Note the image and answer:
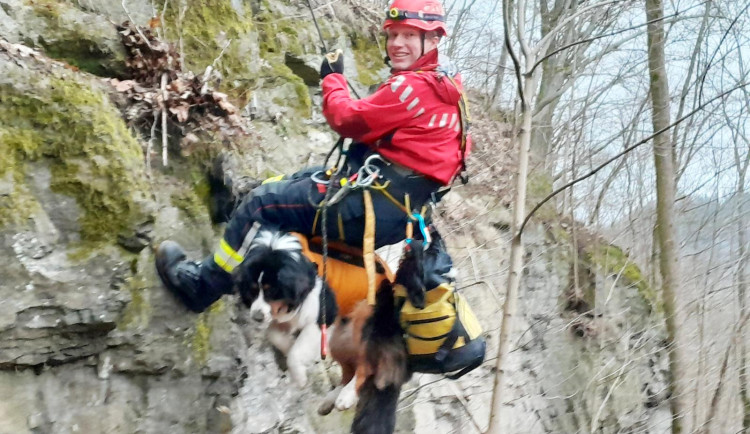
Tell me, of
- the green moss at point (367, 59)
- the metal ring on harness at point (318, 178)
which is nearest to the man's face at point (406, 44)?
the metal ring on harness at point (318, 178)

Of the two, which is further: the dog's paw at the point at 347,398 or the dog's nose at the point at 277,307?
the dog's paw at the point at 347,398

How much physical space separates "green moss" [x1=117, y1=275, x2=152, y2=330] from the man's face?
1.70m

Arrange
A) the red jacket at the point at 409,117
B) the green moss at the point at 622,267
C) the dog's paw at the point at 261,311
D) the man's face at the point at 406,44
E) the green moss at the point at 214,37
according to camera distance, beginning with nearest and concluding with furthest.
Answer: the dog's paw at the point at 261,311, the red jacket at the point at 409,117, the man's face at the point at 406,44, the green moss at the point at 214,37, the green moss at the point at 622,267

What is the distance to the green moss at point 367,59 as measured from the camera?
287 inches

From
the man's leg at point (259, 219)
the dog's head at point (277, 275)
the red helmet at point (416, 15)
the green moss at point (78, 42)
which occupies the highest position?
the green moss at point (78, 42)

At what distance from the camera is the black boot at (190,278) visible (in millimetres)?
3389

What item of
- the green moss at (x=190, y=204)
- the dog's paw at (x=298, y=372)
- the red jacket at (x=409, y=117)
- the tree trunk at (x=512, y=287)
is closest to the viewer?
the dog's paw at (x=298, y=372)

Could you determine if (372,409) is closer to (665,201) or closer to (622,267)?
(665,201)

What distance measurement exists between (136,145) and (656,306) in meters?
7.94

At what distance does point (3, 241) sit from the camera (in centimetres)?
317

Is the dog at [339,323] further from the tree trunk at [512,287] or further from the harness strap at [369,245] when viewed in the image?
the tree trunk at [512,287]

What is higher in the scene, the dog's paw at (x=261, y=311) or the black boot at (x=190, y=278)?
the black boot at (x=190, y=278)

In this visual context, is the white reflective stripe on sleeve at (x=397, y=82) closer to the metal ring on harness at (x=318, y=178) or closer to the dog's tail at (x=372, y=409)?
the metal ring on harness at (x=318, y=178)

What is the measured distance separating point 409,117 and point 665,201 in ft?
19.9
